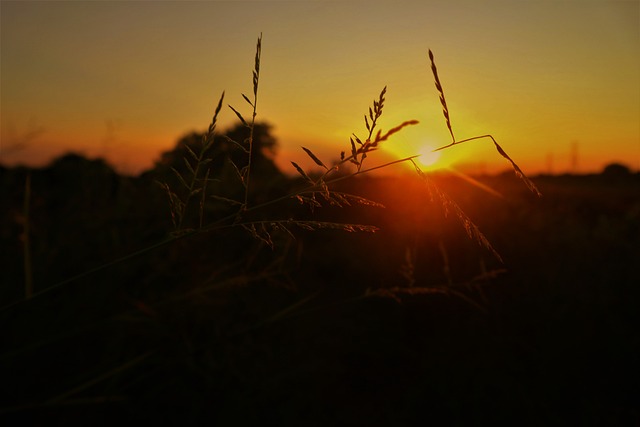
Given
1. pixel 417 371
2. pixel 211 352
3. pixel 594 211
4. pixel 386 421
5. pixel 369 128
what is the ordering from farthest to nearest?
pixel 594 211
pixel 417 371
pixel 386 421
pixel 211 352
pixel 369 128

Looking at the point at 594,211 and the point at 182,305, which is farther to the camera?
the point at 594,211

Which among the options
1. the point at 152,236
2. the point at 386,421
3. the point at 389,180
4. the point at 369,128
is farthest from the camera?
the point at 389,180

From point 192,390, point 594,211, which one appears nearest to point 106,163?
point 192,390

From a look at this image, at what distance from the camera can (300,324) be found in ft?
11.5

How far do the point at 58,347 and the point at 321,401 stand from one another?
1515 mm

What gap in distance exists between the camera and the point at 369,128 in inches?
27.3

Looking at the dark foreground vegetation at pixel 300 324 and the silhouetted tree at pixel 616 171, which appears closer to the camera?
the dark foreground vegetation at pixel 300 324

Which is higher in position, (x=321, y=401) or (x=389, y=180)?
(x=389, y=180)

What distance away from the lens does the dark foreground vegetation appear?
217 centimetres

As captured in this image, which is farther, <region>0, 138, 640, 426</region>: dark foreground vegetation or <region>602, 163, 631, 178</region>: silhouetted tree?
<region>602, 163, 631, 178</region>: silhouetted tree

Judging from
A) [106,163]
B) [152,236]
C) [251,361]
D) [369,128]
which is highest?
[106,163]

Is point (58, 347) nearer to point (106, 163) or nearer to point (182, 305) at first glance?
point (182, 305)

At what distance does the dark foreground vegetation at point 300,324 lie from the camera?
7.12ft

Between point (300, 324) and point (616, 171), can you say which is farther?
point (616, 171)
